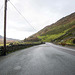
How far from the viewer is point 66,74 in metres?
3.54

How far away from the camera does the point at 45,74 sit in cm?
360

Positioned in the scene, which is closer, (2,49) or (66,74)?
(66,74)

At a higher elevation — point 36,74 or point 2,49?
point 2,49

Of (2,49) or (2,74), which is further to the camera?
(2,49)

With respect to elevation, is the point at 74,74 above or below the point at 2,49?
below

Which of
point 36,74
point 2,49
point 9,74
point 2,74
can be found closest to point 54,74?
point 36,74

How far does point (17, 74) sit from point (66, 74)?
219 cm

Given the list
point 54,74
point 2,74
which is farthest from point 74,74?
point 2,74

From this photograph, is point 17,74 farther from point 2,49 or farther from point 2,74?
point 2,49

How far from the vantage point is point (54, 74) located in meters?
3.59

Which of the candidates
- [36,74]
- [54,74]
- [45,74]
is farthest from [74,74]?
[36,74]

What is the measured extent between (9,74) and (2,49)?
287 inches

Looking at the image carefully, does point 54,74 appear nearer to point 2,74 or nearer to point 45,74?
point 45,74

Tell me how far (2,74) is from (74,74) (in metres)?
3.22
